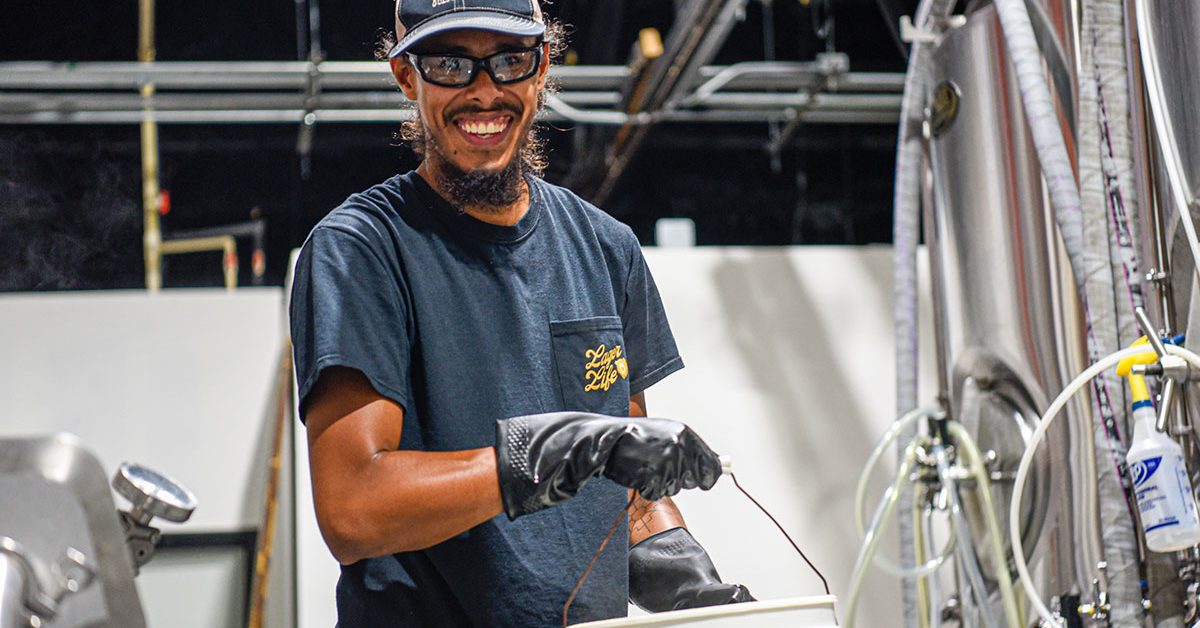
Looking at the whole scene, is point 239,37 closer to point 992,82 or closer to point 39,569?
point 992,82

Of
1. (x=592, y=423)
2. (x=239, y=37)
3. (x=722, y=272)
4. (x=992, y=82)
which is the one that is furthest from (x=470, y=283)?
(x=239, y=37)

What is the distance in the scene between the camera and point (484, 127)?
1.23 m

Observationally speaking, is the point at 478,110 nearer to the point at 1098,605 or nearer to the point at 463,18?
the point at 463,18

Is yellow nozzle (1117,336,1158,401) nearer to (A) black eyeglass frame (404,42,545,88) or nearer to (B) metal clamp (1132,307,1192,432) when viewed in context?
(B) metal clamp (1132,307,1192,432)

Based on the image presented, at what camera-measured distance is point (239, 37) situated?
3.06m

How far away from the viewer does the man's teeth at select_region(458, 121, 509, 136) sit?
123 centimetres

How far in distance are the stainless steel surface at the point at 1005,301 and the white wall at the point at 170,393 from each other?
1.55 meters

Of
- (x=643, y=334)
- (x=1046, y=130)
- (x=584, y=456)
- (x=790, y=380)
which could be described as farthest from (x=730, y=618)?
(x=790, y=380)

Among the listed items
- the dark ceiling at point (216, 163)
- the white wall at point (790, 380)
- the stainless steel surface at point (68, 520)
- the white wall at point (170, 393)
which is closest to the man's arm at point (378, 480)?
the stainless steel surface at point (68, 520)

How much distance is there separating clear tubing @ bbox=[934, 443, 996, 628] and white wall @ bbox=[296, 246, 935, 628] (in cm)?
43

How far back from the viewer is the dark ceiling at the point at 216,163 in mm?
3133


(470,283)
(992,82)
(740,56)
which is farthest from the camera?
(740,56)

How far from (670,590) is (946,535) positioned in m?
1.57

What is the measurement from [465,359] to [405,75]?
30 cm
